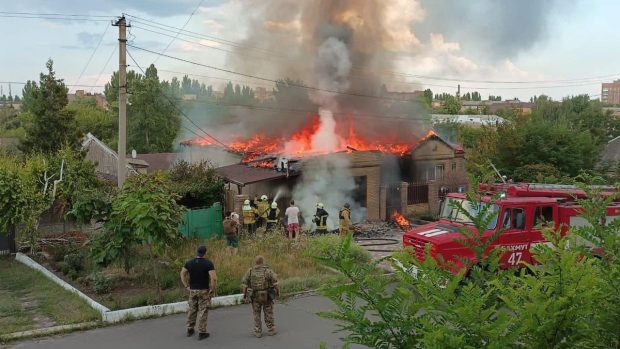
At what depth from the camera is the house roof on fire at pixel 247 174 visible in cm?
1854

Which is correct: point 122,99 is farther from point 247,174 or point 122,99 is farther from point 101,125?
point 101,125

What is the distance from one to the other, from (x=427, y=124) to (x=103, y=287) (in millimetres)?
23324

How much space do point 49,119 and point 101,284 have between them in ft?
57.9

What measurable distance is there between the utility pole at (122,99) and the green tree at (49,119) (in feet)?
36.6

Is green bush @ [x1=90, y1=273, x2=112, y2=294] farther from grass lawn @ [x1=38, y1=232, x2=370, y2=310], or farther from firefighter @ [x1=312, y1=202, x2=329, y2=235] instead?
firefighter @ [x1=312, y1=202, x2=329, y2=235]

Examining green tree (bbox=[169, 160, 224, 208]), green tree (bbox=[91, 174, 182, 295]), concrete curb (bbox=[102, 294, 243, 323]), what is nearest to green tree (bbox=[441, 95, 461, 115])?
green tree (bbox=[169, 160, 224, 208])

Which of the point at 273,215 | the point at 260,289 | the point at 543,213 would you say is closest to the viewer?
the point at 260,289

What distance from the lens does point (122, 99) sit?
15.8 metres

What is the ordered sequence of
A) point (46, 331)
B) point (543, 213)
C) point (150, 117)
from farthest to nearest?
1. point (150, 117)
2. point (543, 213)
3. point (46, 331)

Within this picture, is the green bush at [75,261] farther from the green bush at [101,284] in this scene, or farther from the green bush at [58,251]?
the green bush at [101,284]

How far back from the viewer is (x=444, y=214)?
1216 cm

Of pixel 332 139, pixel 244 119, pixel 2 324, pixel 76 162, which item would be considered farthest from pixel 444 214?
pixel 244 119

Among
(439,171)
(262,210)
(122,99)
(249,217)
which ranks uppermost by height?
(122,99)

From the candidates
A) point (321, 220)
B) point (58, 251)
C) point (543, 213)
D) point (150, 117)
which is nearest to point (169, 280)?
point (58, 251)
